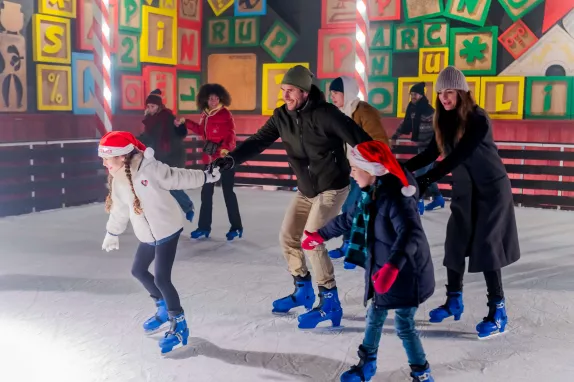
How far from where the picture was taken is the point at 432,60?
8.63 metres

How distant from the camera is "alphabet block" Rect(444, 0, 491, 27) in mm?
8406

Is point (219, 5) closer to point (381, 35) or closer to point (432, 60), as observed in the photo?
point (381, 35)

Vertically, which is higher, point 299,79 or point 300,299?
point 299,79

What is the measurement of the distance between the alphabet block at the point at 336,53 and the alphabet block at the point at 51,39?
139 inches

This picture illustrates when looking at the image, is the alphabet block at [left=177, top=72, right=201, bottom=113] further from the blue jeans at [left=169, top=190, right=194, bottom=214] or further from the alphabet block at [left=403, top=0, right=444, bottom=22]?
the blue jeans at [left=169, top=190, right=194, bottom=214]

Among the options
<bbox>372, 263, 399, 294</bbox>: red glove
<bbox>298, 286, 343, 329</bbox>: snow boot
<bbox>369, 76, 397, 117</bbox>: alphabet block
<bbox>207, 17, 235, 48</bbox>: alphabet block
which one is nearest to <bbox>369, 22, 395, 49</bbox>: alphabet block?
<bbox>369, 76, 397, 117</bbox>: alphabet block

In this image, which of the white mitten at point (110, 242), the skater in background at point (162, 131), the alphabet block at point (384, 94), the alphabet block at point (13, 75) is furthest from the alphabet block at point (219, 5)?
the white mitten at point (110, 242)

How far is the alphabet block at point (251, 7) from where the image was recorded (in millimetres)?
9641

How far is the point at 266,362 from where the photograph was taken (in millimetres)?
2857

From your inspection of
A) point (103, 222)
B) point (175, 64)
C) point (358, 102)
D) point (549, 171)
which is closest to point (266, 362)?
point (358, 102)

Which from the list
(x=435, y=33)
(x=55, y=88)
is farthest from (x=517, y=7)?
(x=55, y=88)

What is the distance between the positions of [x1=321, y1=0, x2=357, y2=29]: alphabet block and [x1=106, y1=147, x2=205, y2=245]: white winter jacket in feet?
21.9

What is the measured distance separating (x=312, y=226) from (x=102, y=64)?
5462mm

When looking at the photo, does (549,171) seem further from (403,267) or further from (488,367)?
(403,267)
